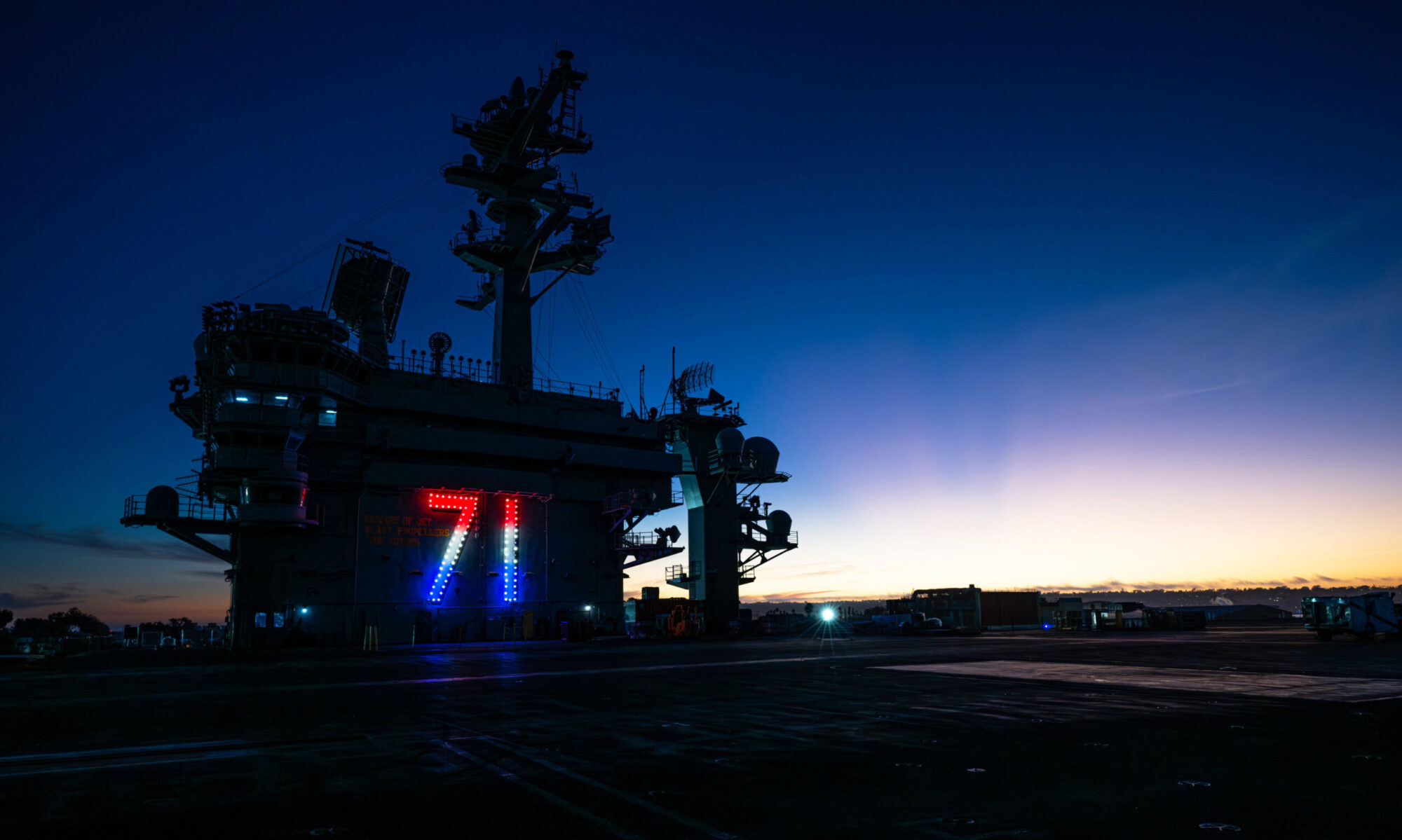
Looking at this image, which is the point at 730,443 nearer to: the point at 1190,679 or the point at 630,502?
the point at 630,502

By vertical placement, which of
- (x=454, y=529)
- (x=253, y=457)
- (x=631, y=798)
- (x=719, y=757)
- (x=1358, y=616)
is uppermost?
(x=253, y=457)

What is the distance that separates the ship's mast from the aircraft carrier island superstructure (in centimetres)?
17

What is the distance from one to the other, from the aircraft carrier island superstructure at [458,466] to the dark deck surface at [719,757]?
27.9 m

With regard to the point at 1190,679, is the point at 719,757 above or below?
above

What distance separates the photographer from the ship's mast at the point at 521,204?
59.7 metres

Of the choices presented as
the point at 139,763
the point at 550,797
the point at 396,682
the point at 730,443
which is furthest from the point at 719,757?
the point at 730,443

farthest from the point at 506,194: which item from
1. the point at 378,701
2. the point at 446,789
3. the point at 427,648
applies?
the point at 446,789

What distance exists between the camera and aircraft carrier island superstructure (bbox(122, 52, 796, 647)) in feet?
153

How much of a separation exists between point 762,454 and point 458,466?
88.8 ft

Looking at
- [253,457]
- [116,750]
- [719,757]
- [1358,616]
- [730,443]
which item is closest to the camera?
[719,757]

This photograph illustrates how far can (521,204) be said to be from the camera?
203ft

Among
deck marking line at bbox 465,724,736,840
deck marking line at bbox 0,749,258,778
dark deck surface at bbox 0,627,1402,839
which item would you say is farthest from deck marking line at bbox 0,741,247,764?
deck marking line at bbox 465,724,736,840

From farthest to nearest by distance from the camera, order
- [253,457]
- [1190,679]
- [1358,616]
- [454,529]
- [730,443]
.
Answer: [730,443] → [454,529] → [253,457] → [1358,616] → [1190,679]

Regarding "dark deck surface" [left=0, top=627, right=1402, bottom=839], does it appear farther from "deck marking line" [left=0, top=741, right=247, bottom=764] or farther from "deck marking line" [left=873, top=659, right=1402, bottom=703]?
"deck marking line" [left=873, top=659, right=1402, bottom=703]
